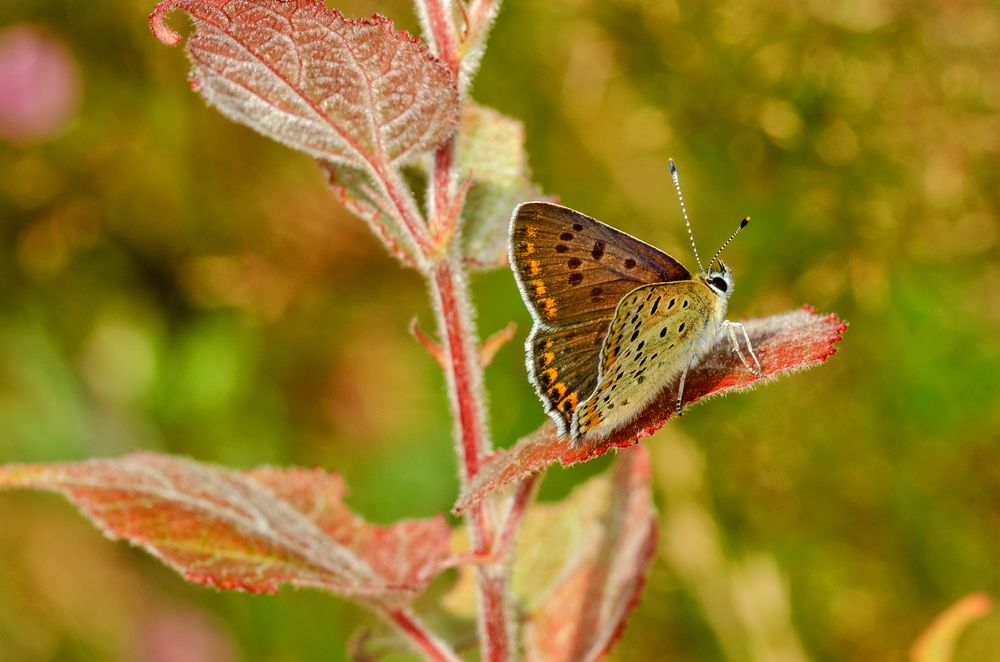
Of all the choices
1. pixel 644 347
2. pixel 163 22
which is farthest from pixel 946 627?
pixel 163 22

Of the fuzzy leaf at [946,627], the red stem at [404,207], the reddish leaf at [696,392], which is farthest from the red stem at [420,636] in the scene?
the fuzzy leaf at [946,627]

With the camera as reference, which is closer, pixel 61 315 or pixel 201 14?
pixel 201 14

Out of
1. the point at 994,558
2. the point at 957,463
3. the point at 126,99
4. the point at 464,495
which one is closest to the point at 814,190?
the point at 957,463

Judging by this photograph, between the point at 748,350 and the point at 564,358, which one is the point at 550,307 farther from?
the point at 748,350

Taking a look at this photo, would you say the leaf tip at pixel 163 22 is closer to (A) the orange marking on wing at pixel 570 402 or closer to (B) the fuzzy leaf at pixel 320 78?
(B) the fuzzy leaf at pixel 320 78

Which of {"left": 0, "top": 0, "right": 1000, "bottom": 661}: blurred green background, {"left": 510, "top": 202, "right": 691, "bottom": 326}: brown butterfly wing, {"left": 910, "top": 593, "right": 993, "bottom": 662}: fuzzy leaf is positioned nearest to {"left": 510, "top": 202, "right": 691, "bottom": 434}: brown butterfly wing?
{"left": 510, "top": 202, "right": 691, "bottom": 326}: brown butterfly wing

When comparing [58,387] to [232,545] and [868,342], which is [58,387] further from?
[868,342]

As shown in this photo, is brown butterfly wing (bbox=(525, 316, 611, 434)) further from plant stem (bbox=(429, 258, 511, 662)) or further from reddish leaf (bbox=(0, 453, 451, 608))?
reddish leaf (bbox=(0, 453, 451, 608))
